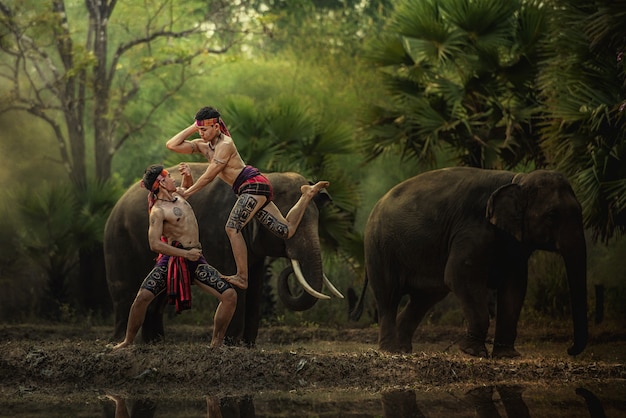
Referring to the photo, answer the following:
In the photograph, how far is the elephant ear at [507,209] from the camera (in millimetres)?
14047

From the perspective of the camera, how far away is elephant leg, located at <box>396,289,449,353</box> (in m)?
15.6

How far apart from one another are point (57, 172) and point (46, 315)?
6877mm

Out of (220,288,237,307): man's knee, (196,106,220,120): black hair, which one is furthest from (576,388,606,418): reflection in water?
(196,106,220,120): black hair

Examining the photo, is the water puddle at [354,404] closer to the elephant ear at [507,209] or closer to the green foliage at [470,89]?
the elephant ear at [507,209]

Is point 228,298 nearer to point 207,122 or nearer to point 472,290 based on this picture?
point 207,122

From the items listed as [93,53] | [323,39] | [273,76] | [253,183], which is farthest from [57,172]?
[253,183]

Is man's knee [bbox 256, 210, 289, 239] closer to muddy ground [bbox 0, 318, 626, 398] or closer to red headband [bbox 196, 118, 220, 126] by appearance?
red headband [bbox 196, 118, 220, 126]

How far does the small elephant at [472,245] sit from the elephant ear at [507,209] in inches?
0.4

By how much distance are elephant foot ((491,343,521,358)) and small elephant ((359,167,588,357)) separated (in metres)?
0.01

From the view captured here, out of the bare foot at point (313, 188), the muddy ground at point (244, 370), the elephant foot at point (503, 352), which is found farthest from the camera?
the elephant foot at point (503, 352)

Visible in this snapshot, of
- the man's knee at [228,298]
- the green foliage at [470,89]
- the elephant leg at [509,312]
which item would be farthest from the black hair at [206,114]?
the green foliage at [470,89]

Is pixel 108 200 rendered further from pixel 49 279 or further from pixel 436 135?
pixel 436 135

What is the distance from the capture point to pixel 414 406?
991 centimetres

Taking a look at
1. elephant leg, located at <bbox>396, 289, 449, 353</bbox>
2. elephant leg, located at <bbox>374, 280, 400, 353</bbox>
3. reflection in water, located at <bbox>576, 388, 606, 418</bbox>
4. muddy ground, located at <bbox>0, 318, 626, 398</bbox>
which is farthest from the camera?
elephant leg, located at <bbox>396, 289, 449, 353</bbox>
